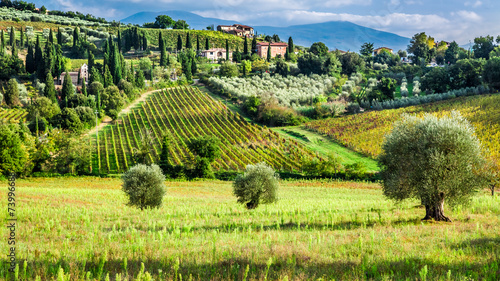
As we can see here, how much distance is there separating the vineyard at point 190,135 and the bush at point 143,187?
31.3 meters

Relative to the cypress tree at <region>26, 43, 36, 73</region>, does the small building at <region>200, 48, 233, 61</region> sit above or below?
above

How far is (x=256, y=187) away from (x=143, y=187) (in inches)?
311

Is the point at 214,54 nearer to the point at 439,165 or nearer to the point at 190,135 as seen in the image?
the point at 190,135

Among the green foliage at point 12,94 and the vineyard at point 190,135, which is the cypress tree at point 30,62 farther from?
the vineyard at point 190,135

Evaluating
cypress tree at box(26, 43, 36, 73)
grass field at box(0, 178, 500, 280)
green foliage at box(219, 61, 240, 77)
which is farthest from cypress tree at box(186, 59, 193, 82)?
grass field at box(0, 178, 500, 280)

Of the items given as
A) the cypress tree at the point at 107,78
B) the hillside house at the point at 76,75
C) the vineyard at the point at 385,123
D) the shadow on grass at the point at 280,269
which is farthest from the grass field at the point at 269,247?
the hillside house at the point at 76,75

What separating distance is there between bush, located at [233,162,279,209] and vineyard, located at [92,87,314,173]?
29572 millimetres

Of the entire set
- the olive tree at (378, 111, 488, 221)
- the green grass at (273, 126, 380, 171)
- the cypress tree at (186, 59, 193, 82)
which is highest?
the cypress tree at (186, 59, 193, 82)

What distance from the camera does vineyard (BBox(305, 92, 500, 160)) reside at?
64.8 m

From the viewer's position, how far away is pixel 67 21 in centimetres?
19550

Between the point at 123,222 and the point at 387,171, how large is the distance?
1482cm

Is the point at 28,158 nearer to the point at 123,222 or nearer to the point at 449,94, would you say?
the point at 123,222

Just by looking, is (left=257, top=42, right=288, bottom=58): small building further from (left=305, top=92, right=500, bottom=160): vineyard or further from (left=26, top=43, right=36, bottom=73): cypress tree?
(left=305, top=92, right=500, bottom=160): vineyard

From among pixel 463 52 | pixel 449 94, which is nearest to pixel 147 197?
pixel 449 94
